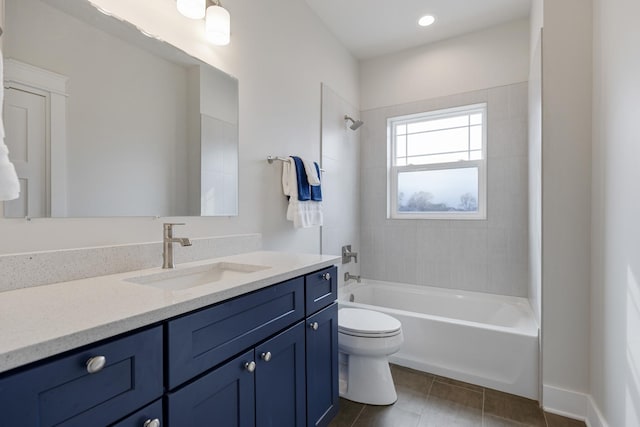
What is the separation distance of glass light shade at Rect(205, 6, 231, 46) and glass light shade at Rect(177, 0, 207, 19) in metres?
0.04

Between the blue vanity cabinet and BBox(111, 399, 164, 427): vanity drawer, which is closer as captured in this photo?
BBox(111, 399, 164, 427): vanity drawer

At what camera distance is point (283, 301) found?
1222 mm

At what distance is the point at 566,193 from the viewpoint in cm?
172

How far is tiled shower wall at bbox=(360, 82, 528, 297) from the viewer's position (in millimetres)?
2615

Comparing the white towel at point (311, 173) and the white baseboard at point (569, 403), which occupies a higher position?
the white towel at point (311, 173)

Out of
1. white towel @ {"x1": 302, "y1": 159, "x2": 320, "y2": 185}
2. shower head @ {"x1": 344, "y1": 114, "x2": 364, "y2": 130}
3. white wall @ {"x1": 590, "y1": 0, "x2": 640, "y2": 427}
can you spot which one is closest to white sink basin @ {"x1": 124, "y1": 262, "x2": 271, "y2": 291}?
white towel @ {"x1": 302, "y1": 159, "x2": 320, "y2": 185}

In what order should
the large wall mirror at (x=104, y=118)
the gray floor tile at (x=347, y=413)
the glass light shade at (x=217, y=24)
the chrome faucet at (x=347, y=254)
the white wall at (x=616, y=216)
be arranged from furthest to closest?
the chrome faucet at (x=347, y=254) → the gray floor tile at (x=347, y=413) → the glass light shade at (x=217, y=24) → the white wall at (x=616, y=216) → the large wall mirror at (x=104, y=118)

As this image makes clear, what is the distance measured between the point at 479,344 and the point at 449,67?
2.31 meters

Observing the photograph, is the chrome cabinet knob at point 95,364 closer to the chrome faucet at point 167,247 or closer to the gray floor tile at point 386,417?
the chrome faucet at point 167,247

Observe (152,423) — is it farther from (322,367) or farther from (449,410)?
(449,410)

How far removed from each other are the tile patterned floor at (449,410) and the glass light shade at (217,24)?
Answer: 2024mm

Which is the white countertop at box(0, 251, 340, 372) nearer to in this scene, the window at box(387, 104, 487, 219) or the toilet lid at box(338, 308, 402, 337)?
the toilet lid at box(338, 308, 402, 337)

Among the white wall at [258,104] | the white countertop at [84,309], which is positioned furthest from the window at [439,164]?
the white countertop at [84,309]

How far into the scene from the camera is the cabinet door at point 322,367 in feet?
4.52
